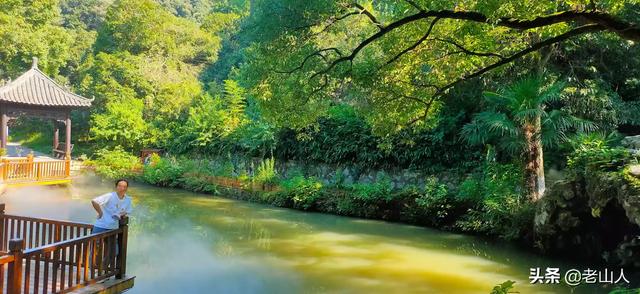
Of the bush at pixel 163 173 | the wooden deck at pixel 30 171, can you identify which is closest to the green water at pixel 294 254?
the wooden deck at pixel 30 171

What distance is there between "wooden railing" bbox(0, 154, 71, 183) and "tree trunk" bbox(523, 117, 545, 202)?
1238 cm

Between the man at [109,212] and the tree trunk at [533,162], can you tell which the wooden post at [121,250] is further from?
the tree trunk at [533,162]

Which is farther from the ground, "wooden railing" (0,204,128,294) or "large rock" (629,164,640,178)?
"large rock" (629,164,640,178)

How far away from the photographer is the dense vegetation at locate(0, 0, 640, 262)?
667 centimetres

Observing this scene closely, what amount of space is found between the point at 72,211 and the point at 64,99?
6.39m

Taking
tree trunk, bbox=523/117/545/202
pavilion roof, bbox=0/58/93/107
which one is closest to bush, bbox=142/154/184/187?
pavilion roof, bbox=0/58/93/107

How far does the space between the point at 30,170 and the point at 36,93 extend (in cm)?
468

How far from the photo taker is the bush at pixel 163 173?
750 inches

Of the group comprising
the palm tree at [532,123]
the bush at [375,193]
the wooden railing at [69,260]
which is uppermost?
the palm tree at [532,123]

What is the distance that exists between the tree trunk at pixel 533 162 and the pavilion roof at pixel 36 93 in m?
14.9

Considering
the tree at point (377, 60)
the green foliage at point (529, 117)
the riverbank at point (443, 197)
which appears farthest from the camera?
the green foliage at point (529, 117)

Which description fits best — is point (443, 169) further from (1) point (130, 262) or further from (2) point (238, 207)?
(1) point (130, 262)

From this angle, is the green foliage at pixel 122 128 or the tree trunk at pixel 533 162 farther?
the green foliage at pixel 122 128

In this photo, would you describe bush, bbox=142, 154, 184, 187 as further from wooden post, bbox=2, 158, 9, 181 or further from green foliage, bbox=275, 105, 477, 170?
wooden post, bbox=2, 158, 9, 181
